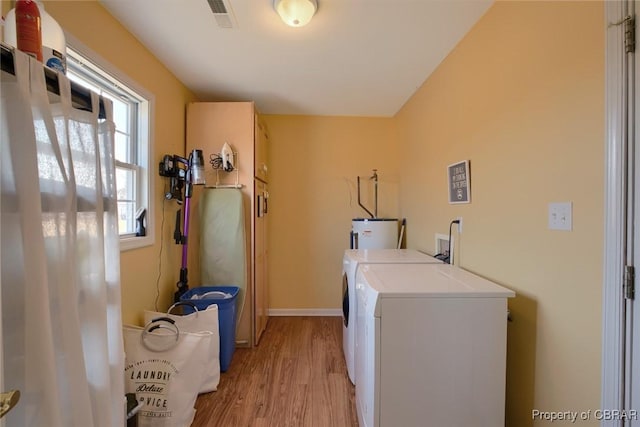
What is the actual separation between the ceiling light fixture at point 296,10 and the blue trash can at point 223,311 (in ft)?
6.43

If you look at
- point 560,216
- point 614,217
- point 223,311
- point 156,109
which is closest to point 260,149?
point 156,109

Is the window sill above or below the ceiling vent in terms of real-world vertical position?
below

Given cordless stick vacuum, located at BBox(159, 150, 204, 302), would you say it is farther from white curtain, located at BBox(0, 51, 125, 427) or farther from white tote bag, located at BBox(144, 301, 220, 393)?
white curtain, located at BBox(0, 51, 125, 427)

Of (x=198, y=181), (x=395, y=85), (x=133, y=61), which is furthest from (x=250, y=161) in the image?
(x=395, y=85)

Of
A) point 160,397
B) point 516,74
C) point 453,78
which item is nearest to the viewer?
point 516,74

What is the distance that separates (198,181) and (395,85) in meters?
1.96

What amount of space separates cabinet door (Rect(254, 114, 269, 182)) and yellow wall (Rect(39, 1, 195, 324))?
66cm

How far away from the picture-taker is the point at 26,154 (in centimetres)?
64

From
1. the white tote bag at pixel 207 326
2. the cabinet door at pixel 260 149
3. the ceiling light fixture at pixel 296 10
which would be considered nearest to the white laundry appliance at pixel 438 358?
the white tote bag at pixel 207 326

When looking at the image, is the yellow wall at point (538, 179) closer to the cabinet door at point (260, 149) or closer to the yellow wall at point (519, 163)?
the yellow wall at point (519, 163)

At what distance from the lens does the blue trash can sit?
2057 millimetres

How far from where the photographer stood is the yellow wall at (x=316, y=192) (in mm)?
3193

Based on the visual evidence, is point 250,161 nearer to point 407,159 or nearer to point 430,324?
point 407,159

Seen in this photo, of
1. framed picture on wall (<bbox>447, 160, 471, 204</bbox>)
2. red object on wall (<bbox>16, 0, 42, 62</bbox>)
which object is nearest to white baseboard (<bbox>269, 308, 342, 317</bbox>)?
framed picture on wall (<bbox>447, 160, 471, 204</bbox>)
